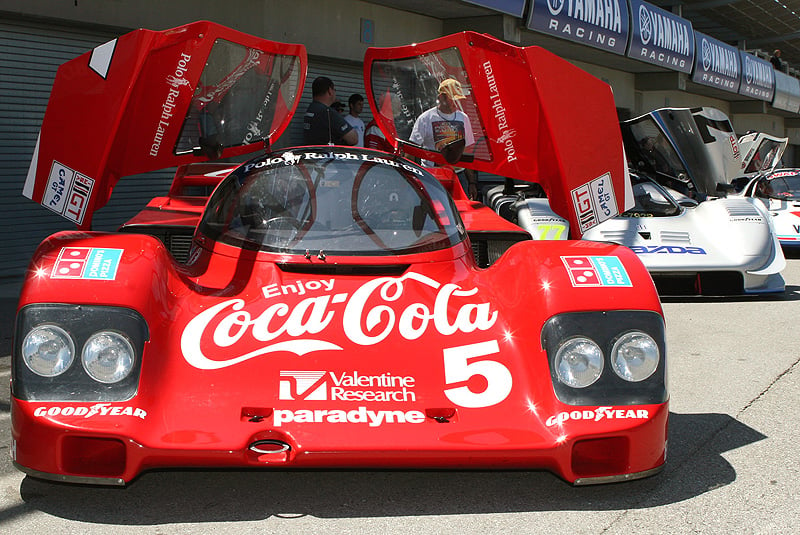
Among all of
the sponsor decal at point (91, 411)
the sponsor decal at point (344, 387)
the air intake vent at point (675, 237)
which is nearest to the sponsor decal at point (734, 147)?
the air intake vent at point (675, 237)

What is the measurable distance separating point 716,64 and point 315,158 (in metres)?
22.1

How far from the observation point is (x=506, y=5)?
13773 millimetres

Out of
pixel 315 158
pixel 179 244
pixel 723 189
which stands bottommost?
pixel 723 189

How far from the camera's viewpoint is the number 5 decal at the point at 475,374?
3.02 metres

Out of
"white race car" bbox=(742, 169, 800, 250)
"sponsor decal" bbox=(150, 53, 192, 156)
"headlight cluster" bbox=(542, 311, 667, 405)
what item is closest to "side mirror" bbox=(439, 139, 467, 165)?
"sponsor decal" bbox=(150, 53, 192, 156)

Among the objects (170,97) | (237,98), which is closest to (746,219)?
(237,98)

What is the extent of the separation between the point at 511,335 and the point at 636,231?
5.29m

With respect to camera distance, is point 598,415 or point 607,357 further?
point 607,357

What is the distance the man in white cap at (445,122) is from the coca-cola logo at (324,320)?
5.75 ft

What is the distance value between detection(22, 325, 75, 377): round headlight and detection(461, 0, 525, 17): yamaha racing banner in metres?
11.2

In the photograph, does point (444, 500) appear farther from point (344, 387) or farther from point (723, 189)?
point (723, 189)

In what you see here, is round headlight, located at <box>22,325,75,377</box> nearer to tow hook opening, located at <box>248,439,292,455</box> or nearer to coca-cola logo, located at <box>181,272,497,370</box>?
coca-cola logo, located at <box>181,272,497,370</box>

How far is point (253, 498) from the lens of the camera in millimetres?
3014

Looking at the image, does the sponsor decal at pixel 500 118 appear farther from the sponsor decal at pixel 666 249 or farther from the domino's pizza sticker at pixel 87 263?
the sponsor decal at pixel 666 249
